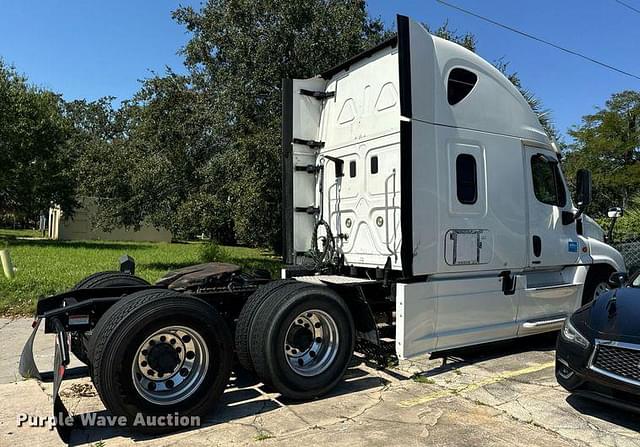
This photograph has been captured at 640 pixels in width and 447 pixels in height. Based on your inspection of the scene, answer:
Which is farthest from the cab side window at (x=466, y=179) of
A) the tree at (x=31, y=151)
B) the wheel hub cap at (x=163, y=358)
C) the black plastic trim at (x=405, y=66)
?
the tree at (x=31, y=151)

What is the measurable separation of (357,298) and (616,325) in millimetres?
2443

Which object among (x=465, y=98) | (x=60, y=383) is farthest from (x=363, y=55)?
(x=60, y=383)

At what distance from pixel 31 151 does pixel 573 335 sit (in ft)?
93.5

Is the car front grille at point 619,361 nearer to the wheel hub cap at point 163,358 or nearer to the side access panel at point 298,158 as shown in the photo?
the wheel hub cap at point 163,358

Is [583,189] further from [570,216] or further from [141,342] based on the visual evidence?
[141,342]

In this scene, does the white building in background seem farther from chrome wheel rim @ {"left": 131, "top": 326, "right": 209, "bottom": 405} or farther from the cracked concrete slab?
chrome wheel rim @ {"left": 131, "top": 326, "right": 209, "bottom": 405}

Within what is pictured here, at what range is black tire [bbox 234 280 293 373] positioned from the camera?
195 inches

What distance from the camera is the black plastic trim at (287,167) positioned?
22.3 feet

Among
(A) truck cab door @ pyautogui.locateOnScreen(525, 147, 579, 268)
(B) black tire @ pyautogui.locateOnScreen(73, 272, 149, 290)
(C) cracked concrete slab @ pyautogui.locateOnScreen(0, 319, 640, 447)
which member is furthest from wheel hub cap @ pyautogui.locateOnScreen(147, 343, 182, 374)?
(A) truck cab door @ pyautogui.locateOnScreen(525, 147, 579, 268)

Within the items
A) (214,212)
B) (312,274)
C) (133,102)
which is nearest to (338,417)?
(312,274)

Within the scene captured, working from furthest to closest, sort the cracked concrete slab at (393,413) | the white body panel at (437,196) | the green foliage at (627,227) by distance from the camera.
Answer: the green foliage at (627,227) → the white body panel at (437,196) → the cracked concrete slab at (393,413)

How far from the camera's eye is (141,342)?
164 inches

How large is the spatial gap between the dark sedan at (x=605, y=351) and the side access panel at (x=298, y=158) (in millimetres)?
3449

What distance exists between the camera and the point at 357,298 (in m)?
5.56
